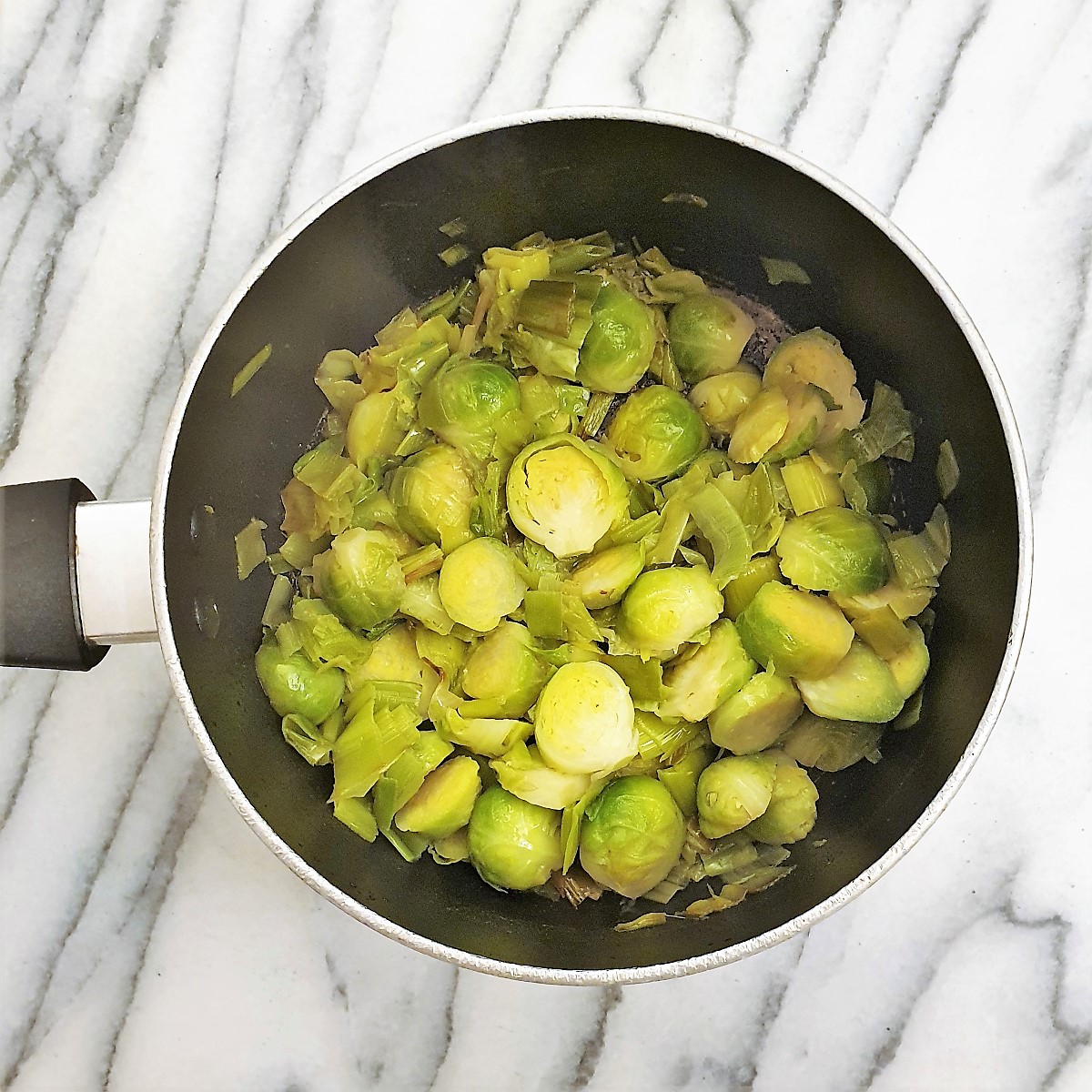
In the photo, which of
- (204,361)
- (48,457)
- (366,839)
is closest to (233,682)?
(366,839)

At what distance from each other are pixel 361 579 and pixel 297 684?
15cm

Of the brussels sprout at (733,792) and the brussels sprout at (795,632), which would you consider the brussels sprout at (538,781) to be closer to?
the brussels sprout at (733,792)

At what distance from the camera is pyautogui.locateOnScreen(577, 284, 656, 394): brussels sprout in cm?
135

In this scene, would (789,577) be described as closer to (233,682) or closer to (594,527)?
(594,527)

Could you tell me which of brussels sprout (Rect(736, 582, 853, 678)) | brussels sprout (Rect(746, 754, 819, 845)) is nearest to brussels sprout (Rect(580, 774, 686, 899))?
brussels sprout (Rect(746, 754, 819, 845))

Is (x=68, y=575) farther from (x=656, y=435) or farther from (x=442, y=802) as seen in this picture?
(x=656, y=435)

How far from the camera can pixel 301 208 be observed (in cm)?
149

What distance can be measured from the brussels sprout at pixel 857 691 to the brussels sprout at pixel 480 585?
39 cm

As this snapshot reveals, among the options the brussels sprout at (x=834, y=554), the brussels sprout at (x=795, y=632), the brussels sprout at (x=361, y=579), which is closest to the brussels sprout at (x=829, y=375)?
the brussels sprout at (x=834, y=554)

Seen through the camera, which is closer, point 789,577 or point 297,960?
point 789,577

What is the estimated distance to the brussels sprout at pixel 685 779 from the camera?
1.35 meters

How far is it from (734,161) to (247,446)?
26.8 inches

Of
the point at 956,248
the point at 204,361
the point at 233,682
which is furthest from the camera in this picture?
Answer: the point at 956,248

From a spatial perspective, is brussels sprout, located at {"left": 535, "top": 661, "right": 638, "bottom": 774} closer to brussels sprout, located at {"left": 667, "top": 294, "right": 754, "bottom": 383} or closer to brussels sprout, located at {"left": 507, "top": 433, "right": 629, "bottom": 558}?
brussels sprout, located at {"left": 507, "top": 433, "right": 629, "bottom": 558}
